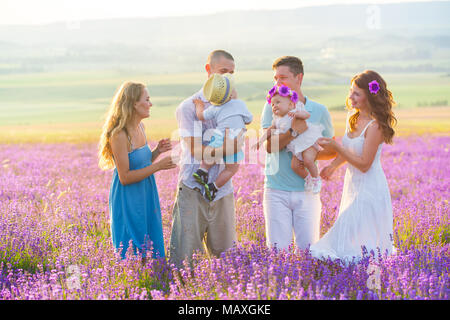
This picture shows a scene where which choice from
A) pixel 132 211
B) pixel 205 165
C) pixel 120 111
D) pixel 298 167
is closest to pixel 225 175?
pixel 205 165

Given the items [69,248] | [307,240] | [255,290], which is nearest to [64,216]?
[69,248]

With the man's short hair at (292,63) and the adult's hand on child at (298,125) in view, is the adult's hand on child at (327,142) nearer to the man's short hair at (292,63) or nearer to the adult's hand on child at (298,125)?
the adult's hand on child at (298,125)

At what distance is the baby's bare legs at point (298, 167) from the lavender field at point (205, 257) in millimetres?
678

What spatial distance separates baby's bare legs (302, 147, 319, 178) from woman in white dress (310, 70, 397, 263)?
146mm

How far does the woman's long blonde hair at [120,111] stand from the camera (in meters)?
4.36

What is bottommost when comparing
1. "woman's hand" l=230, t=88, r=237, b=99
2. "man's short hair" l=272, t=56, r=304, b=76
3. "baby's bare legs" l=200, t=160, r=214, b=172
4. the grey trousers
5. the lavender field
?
the lavender field

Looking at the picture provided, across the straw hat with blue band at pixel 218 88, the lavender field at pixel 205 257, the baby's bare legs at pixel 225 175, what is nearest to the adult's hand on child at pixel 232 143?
the baby's bare legs at pixel 225 175

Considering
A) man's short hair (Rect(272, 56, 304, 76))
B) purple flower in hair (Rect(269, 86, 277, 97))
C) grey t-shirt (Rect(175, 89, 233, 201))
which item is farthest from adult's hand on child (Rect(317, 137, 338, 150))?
grey t-shirt (Rect(175, 89, 233, 201))

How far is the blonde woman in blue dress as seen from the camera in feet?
14.3

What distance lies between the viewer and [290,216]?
14.6ft

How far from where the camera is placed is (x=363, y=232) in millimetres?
4391

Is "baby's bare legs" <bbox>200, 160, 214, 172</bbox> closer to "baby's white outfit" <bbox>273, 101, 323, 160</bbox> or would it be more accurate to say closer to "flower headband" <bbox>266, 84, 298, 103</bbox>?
"baby's white outfit" <bbox>273, 101, 323, 160</bbox>

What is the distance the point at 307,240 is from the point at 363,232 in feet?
1.61
